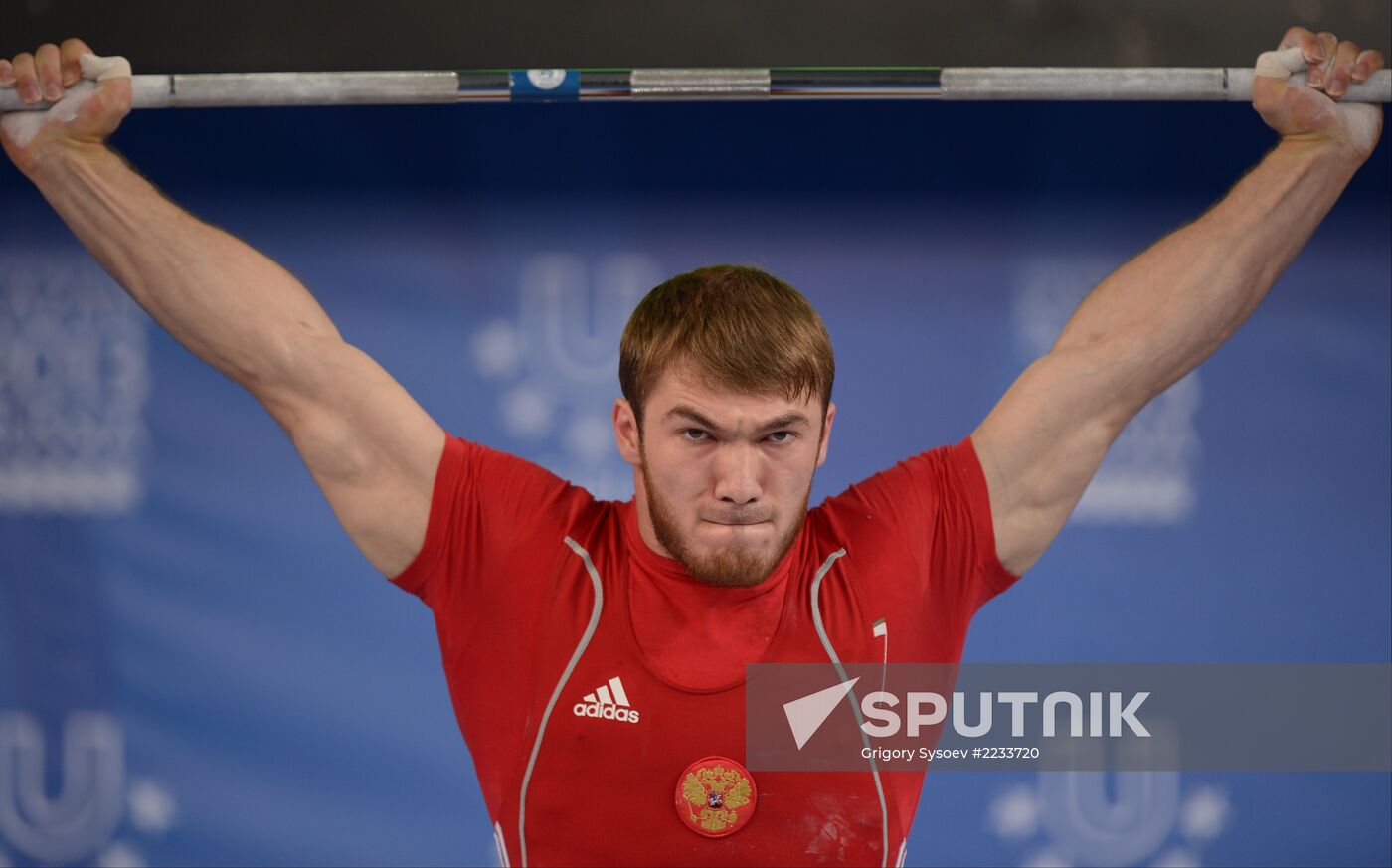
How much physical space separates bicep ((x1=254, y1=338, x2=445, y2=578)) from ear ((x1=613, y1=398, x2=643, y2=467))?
29 cm

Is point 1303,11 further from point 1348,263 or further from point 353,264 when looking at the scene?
point 353,264

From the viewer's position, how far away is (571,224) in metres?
3.15

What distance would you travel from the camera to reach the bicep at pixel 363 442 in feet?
6.93

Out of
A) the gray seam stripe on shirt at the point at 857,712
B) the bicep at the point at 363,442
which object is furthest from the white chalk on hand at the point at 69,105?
the gray seam stripe on shirt at the point at 857,712

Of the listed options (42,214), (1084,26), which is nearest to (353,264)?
(42,214)

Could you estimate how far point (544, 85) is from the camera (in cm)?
240

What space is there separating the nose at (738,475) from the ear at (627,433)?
0.18 m

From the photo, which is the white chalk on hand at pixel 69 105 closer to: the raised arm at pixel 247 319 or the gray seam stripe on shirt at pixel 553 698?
the raised arm at pixel 247 319

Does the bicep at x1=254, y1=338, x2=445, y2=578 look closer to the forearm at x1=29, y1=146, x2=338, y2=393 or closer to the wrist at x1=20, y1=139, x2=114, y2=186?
the forearm at x1=29, y1=146, x2=338, y2=393

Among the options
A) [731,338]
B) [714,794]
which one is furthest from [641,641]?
[731,338]

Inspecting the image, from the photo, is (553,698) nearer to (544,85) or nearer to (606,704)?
(606,704)

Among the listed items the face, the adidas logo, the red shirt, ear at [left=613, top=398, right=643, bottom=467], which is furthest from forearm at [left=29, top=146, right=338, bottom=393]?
the adidas logo

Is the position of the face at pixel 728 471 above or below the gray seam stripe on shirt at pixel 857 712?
above

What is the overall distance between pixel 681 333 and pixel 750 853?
0.80 meters
